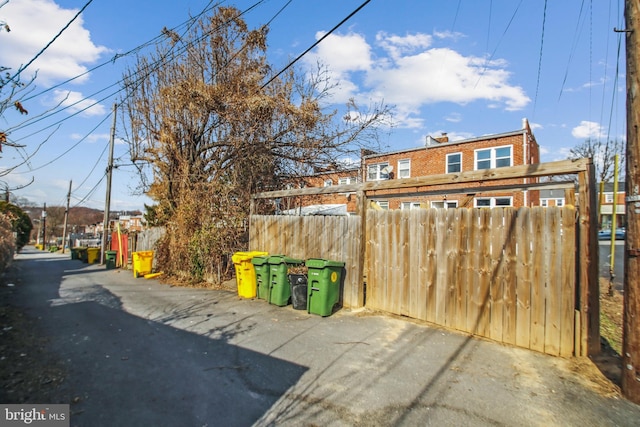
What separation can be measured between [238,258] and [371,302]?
3535mm

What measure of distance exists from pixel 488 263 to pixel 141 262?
11.6 m

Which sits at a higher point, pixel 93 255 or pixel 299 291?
pixel 299 291

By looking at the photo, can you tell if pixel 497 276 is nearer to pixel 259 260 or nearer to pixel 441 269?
pixel 441 269

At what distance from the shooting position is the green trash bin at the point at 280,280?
7066 mm

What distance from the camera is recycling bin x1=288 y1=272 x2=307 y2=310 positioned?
265 inches

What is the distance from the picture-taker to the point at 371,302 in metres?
6.59

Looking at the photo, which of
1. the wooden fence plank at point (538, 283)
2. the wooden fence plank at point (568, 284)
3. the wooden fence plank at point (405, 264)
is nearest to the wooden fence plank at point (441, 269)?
the wooden fence plank at point (405, 264)

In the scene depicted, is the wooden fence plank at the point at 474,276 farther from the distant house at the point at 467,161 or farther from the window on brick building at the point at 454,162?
the window on brick building at the point at 454,162

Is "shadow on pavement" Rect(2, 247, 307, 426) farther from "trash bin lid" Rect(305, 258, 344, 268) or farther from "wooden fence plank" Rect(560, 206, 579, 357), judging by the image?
"wooden fence plank" Rect(560, 206, 579, 357)

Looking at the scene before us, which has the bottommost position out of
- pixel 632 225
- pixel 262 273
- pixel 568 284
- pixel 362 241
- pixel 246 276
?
pixel 246 276

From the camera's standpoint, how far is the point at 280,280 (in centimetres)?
708

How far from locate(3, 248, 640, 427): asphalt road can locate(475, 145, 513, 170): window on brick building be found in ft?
57.9

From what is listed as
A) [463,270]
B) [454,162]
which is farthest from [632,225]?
[454,162]

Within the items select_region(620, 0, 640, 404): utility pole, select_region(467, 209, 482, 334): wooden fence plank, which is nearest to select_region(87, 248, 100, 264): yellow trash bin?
select_region(467, 209, 482, 334): wooden fence plank
